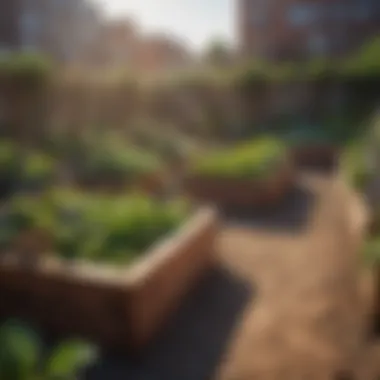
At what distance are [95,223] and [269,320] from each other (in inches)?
66.4

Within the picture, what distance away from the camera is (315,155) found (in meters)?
11.3

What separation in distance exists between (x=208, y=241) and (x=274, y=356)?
1595mm

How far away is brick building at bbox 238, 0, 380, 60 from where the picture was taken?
20250mm

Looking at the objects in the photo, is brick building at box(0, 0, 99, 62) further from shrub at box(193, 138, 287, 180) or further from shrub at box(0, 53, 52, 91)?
shrub at box(193, 138, 287, 180)

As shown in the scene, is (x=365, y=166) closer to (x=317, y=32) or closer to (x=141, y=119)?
(x=141, y=119)

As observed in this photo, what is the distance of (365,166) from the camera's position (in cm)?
591

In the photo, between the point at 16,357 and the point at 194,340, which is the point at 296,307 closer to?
the point at 194,340

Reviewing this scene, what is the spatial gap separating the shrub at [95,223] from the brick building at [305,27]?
16.5m

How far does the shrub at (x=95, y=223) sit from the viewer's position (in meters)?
4.24

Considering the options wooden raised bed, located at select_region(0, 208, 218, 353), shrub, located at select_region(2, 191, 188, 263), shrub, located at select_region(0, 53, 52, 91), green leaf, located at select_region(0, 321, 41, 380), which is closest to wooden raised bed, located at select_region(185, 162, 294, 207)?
shrub, located at select_region(2, 191, 188, 263)

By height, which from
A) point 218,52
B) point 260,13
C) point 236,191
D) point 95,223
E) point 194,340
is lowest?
point 194,340

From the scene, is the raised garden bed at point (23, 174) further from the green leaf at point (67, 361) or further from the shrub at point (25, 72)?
the shrub at point (25, 72)

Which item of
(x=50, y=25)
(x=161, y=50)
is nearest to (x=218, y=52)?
(x=161, y=50)

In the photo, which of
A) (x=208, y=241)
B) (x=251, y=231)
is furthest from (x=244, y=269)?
(x=251, y=231)
